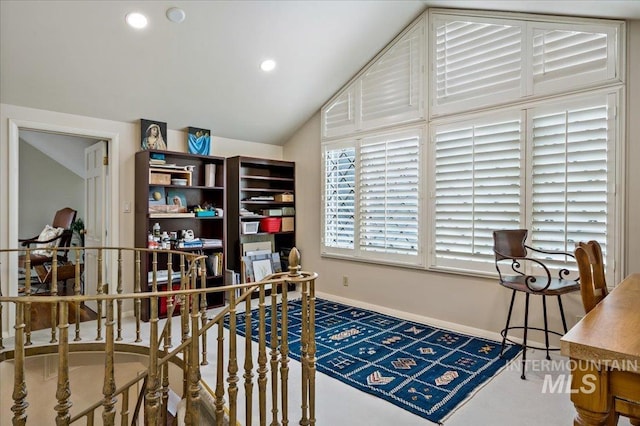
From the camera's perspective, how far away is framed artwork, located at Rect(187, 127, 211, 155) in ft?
14.8

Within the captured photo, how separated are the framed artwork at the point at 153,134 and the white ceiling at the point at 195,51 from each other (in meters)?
0.09

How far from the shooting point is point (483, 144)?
3428mm

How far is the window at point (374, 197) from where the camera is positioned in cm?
398

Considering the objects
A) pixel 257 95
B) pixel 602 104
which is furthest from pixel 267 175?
pixel 602 104

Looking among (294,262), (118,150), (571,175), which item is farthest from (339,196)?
(294,262)

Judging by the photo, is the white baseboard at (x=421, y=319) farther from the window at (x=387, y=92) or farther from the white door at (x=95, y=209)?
the white door at (x=95, y=209)

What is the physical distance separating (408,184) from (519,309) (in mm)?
1611

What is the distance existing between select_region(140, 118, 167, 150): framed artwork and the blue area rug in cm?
221

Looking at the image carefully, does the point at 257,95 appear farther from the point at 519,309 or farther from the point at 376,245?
the point at 519,309

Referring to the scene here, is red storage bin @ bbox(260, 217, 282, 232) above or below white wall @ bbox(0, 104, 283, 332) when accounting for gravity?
below

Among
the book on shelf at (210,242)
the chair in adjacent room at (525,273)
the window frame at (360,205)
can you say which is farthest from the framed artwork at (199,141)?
the chair in adjacent room at (525,273)

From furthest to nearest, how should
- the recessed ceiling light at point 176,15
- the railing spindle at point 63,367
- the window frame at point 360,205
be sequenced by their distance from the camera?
1. the window frame at point 360,205
2. the recessed ceiling light at point 176,15
3. the railing spindle at point 63,367

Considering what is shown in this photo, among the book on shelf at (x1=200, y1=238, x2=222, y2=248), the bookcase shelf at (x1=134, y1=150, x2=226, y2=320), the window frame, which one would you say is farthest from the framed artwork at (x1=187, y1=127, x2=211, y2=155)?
the window frame

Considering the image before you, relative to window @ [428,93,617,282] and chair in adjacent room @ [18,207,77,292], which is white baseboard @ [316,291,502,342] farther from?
chair in adjacent room @ [18,207,77,292]
